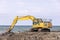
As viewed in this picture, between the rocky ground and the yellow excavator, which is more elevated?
the yellow excavator

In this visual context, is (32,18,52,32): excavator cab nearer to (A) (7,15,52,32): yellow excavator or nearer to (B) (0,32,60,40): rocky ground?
(A) (7,15,52,32): yellow excavator

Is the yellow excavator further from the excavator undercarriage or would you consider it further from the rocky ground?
the rocky ground

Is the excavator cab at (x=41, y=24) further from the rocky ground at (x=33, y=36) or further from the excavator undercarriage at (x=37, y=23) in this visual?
the rocky ground at (x=33, y=36)

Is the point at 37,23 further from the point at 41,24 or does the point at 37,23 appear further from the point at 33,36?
the point at 33,36

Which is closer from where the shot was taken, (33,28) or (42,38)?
(42,38)

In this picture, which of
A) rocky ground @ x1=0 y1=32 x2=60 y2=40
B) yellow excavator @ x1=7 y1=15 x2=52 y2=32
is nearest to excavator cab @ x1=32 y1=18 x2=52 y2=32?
yellow excavator @ x1=7 y1=15 x2=52 y2=32

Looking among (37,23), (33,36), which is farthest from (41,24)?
(33,36)

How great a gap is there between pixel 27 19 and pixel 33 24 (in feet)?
4.58

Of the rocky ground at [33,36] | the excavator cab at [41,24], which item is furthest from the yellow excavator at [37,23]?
the rocky ground at [33,36]

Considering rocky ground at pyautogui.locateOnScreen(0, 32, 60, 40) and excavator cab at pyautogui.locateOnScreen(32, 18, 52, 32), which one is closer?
rocky ground at pyautogui.locateOnScreen(0, 32, 60, 40)

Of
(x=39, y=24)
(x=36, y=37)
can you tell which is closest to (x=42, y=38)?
(x=36, y=37)

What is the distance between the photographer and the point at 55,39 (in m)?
39.1

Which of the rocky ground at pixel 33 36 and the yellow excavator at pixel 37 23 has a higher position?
the yellow excavator at pixel 37 23

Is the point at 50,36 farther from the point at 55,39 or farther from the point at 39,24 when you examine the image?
the point at 39,24
